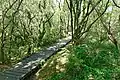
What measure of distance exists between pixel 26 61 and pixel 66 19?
17667 millimetres

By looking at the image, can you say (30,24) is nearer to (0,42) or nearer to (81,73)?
(0,42)

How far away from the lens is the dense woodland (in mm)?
10096

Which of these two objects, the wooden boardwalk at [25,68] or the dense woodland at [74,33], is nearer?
the wooden boardwalk at [25,68]

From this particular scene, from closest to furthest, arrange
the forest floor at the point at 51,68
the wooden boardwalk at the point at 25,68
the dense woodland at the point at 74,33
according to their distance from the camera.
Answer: the wooden boardwalk at the point at 25,68 < the dense woodland at the point at 74,33 < the forest floor at the point at 51,68

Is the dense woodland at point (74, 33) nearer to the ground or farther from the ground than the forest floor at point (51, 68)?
farther from the ground

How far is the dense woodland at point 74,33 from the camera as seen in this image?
10096mm

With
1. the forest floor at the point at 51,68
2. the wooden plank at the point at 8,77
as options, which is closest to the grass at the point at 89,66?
the forest floor at the point at 51,68

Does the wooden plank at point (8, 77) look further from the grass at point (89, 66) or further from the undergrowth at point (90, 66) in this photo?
the undergrowth at point (90, 66)

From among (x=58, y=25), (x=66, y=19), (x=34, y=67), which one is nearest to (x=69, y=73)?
(x=34, y=67)

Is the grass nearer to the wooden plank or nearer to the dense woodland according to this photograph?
the dense woodland

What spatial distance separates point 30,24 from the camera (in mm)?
19141

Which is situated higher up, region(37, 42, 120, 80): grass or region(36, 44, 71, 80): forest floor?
region(37, 42, 120, 80): grass

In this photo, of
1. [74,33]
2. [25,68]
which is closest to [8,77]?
[25,68]

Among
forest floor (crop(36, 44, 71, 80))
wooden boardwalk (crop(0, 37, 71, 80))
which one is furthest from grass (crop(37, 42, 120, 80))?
wooden boardwalk (crop(0, 37, 71, 80))
